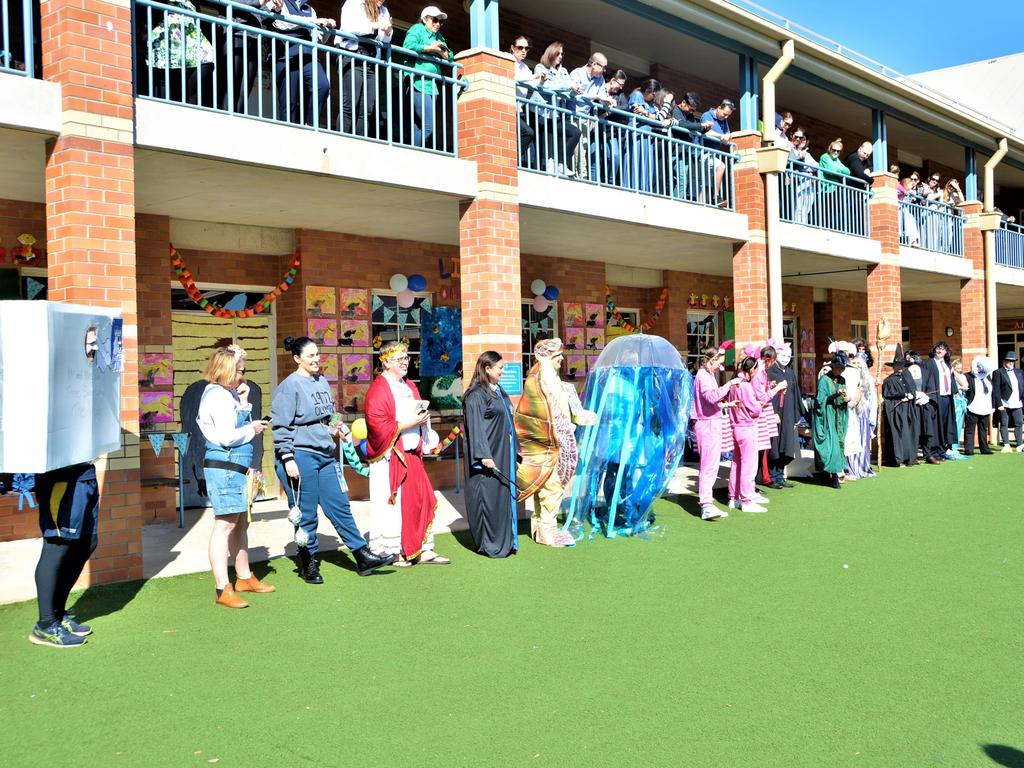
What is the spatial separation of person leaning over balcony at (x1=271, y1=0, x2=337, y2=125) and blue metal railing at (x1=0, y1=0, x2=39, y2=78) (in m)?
2.13

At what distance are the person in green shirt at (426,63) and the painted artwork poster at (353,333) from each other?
3.09 meters

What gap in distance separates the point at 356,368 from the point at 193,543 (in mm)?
4387

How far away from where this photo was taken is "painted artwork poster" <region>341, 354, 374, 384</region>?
1276 centimetres

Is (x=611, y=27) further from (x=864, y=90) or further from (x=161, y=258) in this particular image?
(x=161, y=258)

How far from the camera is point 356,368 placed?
12.9 meters

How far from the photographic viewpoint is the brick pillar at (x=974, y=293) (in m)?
20.7

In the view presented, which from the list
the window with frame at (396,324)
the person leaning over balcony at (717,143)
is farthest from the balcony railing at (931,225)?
the window with frame at (396,324)

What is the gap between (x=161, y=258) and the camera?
1080 cm

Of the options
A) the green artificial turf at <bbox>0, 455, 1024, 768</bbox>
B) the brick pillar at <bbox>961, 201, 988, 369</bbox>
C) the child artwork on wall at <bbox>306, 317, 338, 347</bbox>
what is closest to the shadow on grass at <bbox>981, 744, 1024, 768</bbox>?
the green artificial turf at <bbox>0, 455, 1024, 768</bbox>

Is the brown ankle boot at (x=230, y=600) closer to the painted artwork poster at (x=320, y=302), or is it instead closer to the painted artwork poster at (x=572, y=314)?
the painted artwork poster at (x=320, y=302)

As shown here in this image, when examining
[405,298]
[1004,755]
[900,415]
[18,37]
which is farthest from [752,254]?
[1004,755]

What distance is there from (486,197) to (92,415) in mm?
5550

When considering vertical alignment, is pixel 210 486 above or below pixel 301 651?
above

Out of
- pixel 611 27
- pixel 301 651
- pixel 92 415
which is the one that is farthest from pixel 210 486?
pixel 611 27
